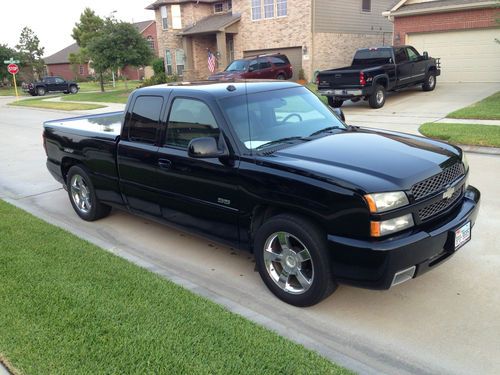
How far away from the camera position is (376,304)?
3854 mm

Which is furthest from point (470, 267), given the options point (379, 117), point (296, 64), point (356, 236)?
point (296, 64)

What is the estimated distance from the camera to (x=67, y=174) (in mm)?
6410

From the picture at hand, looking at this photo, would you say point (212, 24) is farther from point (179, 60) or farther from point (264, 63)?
point (264, 63)

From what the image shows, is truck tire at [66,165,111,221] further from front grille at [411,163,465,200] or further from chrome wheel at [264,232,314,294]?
front grille at [411,163,465,200]

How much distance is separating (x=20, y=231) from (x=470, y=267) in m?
4.88

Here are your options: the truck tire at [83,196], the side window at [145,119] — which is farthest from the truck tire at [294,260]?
the truck tire at [83,196]

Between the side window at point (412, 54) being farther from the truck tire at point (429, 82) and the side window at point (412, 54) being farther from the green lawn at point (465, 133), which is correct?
the green lawn at point (465, 133)

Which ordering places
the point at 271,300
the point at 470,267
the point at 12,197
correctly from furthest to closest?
the point at 12,197 → the point at 470,267 → the point at 271,300

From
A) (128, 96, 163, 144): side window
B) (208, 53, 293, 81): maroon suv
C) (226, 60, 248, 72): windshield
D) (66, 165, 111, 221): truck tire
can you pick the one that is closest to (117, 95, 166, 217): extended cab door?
(128, 96, 163, 144): side window

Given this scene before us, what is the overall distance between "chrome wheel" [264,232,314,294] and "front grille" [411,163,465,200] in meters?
0.92

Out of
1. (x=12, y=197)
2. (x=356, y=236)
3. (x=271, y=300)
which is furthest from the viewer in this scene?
(x=12, y=197)

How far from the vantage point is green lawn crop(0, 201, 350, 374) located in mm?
2934

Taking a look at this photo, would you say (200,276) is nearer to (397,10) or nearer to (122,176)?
(122,176)

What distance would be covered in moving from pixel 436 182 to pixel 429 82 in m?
16.9
